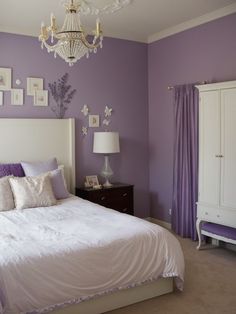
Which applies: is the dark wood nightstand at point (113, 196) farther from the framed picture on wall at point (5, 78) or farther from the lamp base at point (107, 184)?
the framed picture on wall at point (5, 78)

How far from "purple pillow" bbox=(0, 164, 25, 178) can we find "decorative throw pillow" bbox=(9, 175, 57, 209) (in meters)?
0.25

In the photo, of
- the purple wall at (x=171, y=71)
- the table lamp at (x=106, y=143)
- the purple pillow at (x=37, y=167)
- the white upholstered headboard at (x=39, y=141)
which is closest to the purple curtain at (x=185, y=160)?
the purple wall at (x=171, y=71)

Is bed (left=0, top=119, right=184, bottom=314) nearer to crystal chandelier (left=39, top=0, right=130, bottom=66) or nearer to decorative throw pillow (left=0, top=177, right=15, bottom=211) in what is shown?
decorative throw pillow (left=0, top=177, right=15, bottom=211)

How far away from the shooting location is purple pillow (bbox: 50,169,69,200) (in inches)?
159

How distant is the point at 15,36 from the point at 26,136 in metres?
1.23

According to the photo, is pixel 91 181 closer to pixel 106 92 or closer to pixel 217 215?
pixel 106 92

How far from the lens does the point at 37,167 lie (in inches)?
162

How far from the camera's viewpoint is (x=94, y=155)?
4965 mm

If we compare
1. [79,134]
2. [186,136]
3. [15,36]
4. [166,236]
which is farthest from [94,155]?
[166,236]

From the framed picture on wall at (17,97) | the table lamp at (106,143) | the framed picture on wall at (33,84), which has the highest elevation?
the framed picture on wall at (33,84)

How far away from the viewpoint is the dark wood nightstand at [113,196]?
4.53 m

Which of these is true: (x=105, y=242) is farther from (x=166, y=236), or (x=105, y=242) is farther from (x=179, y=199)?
(x=179, y=199)

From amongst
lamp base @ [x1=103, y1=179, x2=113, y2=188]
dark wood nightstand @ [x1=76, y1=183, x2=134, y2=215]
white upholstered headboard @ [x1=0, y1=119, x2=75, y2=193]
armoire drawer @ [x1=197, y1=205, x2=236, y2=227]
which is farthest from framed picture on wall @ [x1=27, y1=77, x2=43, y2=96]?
armoire drawer @ [x1=197, y1=205, x2=236, y2=227]

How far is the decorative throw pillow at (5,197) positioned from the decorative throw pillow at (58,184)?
52 cm
